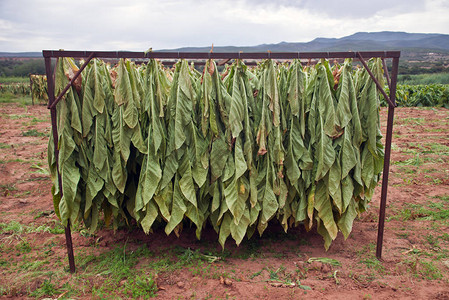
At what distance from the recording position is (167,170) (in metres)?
3.97

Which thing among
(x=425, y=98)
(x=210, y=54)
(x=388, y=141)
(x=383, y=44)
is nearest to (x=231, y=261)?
(x=388, y=141)

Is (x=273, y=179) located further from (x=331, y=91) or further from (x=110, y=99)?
(x=110, y=99)

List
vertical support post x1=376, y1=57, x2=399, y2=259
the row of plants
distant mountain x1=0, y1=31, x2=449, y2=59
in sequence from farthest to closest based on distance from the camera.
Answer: distant mountain x1=0, y1=31, x2=449, y2=59
the row of plants
vertical support post x1=376, y1=57, x2=399, y2=259

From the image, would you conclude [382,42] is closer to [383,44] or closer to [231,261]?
[383,44]

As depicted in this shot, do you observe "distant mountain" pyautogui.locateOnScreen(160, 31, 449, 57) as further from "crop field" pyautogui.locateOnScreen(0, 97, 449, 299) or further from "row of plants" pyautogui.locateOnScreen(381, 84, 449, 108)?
"crop field" pyautogui.locateOnScreen(0, 97, 449, 299)

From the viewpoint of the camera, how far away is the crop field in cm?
Result: 365

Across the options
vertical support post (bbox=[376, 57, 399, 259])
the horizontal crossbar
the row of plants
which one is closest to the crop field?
vertical support post (bbox=[376, 57, 399, 259])

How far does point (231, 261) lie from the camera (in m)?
4.23

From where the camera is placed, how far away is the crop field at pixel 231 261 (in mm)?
3652

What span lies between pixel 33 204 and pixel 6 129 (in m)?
8.82

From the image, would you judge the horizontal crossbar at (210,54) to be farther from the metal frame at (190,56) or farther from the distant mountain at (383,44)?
the distant mountain at (383,44)

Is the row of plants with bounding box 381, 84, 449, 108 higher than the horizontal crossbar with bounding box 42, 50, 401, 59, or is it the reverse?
the horizontal crossbar with bounding box 42, 50, 401, 59

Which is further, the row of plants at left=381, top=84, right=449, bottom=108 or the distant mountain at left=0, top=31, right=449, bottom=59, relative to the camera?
the distant mountain at left=0, top=31, right=449, bottom=59

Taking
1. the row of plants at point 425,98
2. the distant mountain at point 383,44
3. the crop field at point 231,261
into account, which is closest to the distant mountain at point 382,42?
the distant mountain at point 383,44
